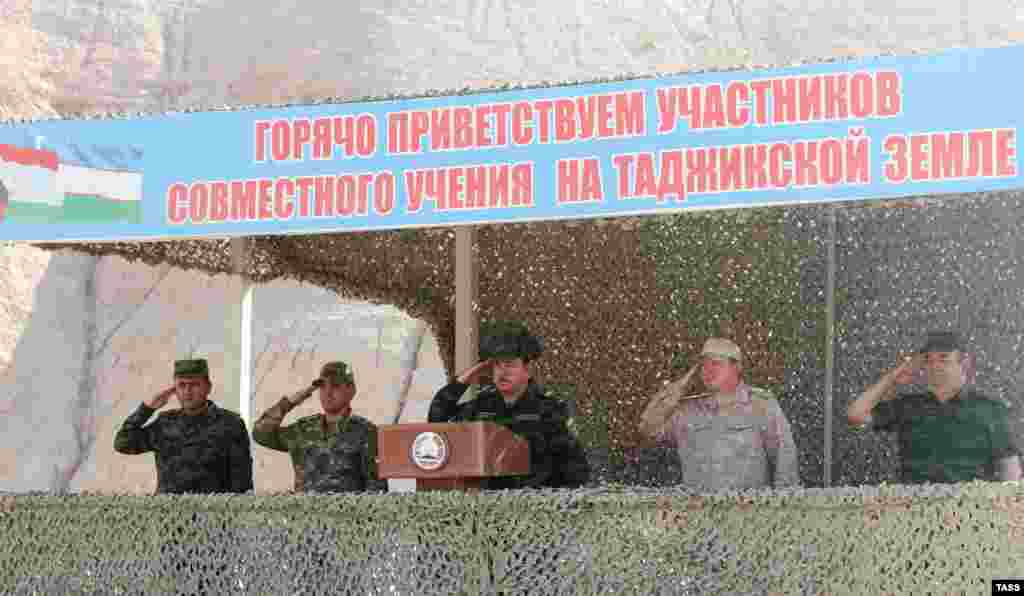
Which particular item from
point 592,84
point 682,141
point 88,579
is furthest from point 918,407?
point 88,579

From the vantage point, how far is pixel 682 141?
16.5 feet

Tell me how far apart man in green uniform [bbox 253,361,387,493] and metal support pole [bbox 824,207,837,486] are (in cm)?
214

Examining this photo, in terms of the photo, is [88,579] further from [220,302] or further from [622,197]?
[220,302]

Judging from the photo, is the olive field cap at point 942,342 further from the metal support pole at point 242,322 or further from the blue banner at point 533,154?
the metal support pole at point 242,322

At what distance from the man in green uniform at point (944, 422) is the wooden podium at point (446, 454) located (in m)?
1.61

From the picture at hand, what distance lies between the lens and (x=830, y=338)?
21.9ft

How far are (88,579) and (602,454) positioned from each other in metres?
2.98

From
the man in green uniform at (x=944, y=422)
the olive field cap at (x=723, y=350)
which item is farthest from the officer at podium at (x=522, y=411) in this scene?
the man in green uniform at (x=944, y=422)

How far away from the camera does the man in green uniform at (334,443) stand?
6.11 metres

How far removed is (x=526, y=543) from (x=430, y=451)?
1.76 feet

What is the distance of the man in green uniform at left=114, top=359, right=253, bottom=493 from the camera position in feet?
20.7

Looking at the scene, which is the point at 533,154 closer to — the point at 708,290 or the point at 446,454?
the point at 446,454

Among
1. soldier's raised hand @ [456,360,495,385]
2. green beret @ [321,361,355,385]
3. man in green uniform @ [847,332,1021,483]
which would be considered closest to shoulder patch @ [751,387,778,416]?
man in green uniform @ [847,332,1021,483]

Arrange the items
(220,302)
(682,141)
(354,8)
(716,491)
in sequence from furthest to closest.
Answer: (354,8)
(220,302)
(682,141)
(716,491)
